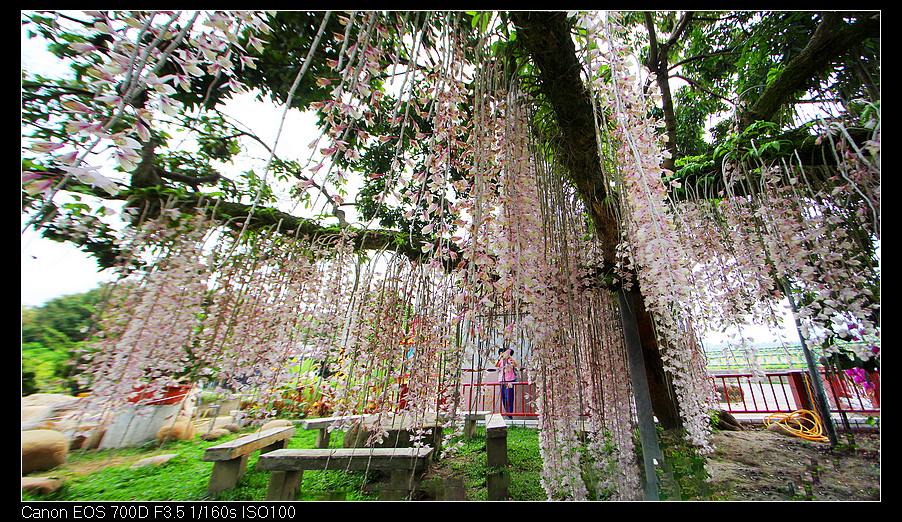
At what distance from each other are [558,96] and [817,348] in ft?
5.65

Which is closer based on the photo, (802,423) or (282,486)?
(282,486)

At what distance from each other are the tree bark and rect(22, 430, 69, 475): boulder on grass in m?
4.31

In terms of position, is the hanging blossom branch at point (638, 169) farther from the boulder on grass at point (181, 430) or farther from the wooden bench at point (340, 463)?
the boulder on grass at point (181, 430)

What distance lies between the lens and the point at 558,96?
1.40 m

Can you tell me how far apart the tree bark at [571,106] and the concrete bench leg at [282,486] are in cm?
257

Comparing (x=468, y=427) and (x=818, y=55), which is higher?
(x=818, y=55)

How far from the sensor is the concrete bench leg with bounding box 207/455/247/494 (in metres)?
2.24

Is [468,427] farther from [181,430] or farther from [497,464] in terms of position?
[181,430]

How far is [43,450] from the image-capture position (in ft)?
7.92

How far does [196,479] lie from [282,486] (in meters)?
1.31

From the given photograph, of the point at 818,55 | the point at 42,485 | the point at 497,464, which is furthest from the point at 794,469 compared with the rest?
the point at 42,485

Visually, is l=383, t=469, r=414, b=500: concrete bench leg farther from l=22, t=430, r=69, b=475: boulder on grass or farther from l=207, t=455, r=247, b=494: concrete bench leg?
l=22, t=430, r=69, b=475: boulder on grass

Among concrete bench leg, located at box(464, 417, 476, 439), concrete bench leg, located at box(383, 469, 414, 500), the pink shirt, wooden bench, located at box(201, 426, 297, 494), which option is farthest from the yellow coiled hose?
wooden bench, located at box(201, 426, 297, 494)
